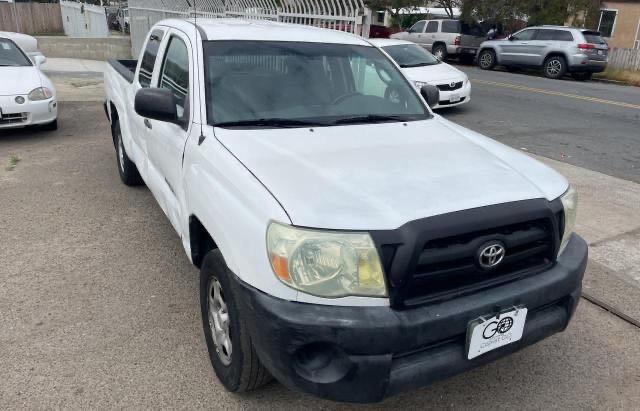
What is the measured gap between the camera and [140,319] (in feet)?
10.8

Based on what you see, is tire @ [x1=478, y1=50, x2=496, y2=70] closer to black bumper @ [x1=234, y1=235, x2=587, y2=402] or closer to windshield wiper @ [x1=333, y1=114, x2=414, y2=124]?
windshield wiper @ [x1=333, y1=114, x2=414, y2=124]

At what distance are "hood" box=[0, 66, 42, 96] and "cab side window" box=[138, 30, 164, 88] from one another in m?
3.59

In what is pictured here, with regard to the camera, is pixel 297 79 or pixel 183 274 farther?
pixel 183 274

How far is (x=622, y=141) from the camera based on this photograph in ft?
28.7

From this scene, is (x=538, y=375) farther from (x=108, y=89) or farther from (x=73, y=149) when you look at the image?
(x=73, y=149)

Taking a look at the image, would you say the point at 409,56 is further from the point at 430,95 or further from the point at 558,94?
the point at 430,95

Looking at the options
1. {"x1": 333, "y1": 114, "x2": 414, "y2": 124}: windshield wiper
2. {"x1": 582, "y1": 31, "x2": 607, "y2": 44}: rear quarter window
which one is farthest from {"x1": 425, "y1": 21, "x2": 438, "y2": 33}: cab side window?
{"x1": 333, "y1": 114, "x2": 414, "y2": 124}: windshield wiper

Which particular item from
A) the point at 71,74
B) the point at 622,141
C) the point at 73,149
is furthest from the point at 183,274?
the point at 71,74

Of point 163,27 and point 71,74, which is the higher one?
point 163,27

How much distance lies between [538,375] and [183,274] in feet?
8.06

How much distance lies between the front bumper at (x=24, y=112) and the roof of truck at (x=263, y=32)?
13.7 feet

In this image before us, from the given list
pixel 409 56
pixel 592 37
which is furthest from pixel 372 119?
pixel 592 37

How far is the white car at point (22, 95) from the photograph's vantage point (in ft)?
23.0

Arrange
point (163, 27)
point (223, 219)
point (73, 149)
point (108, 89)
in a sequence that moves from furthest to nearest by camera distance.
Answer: point (73, 149)
point (108, 89)
point (163, 27)
point (223, 219)
